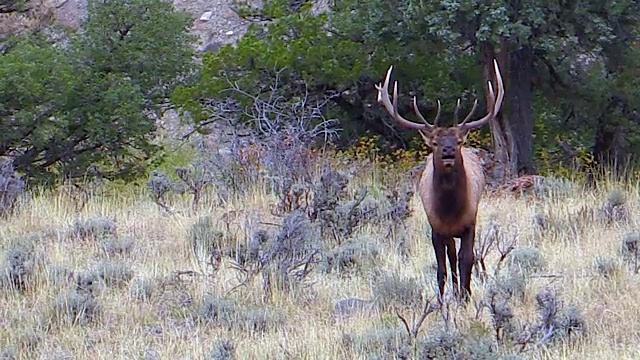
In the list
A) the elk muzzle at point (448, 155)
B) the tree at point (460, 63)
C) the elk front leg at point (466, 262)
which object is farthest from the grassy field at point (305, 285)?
the tree at point (460, 63)

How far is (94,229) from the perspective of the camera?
983 centimetres

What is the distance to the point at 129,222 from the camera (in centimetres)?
1043

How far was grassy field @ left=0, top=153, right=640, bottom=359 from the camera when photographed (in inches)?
252

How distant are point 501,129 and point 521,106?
42 cm

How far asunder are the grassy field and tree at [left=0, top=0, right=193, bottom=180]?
25.5 ft

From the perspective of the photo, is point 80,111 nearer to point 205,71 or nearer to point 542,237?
point 205,71

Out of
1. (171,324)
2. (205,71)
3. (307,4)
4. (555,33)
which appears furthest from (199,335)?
(307,4)

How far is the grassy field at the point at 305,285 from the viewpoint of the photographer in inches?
252

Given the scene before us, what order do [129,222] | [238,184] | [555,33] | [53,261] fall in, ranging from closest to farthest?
[53,261], [129,222], [238,184], [555,33]

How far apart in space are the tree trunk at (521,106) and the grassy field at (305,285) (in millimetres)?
5542

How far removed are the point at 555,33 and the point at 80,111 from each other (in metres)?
8.06

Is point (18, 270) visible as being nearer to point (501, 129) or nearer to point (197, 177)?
point (197, 177)

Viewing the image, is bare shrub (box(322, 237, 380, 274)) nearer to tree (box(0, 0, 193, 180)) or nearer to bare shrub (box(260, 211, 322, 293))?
bare shrub (box(260, 211, 322, 293))

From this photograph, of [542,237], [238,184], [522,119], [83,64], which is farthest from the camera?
[83,64]
